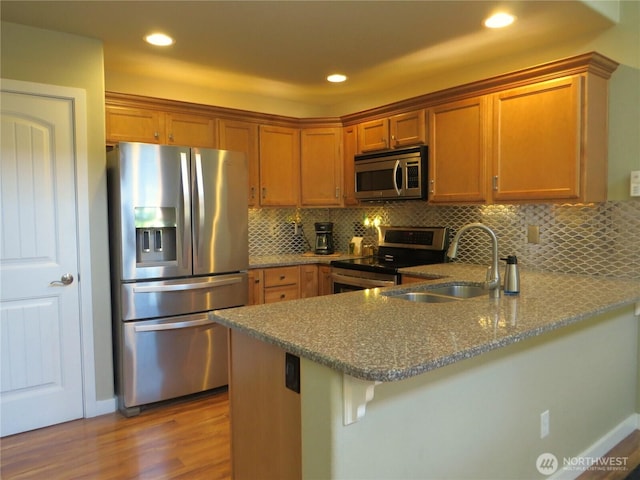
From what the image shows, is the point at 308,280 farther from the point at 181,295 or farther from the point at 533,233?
the point at 533,233

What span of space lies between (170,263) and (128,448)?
1.15m

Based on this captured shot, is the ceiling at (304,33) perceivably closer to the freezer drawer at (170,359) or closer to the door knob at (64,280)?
the door knob at (64,280)

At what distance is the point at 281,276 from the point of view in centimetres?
397

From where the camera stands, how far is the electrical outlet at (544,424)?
2.11m

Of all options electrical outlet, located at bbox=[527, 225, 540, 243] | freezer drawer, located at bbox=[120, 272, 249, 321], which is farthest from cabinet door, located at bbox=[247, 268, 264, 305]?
electrical outlet, located at bbox=[527, 225, 540, 243]

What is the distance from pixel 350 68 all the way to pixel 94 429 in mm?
3086

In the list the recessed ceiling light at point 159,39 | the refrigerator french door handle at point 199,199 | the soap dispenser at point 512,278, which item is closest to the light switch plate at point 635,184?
the soap dispenser at point 512,278

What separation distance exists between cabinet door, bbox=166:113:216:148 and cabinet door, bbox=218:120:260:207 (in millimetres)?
87

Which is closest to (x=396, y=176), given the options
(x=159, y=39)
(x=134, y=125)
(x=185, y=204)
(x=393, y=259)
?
(x=393, y=259)

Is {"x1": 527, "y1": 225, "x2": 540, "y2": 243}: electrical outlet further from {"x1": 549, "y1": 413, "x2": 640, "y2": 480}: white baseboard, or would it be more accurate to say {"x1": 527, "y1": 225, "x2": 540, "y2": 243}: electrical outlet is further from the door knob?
the door knob

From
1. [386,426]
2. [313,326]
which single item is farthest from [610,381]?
[313,326]

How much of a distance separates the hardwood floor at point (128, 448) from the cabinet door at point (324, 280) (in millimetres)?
1393

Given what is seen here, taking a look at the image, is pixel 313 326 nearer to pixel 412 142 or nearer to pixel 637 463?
pixel 637 463

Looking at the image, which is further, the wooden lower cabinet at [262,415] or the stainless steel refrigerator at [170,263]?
the stainless steel refrigerator at [170,263]
